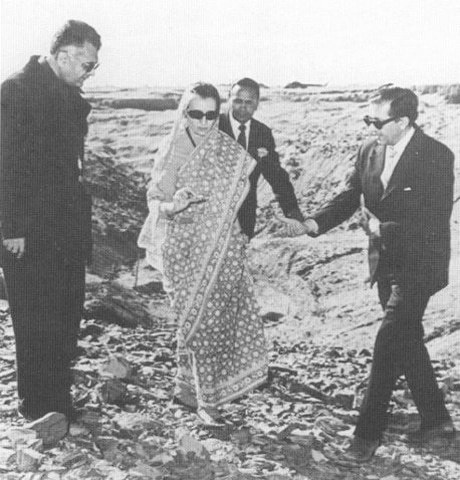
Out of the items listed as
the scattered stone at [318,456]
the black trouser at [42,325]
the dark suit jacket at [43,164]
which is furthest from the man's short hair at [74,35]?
the scattered stone at [318,456]

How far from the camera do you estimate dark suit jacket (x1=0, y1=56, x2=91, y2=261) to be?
2.61 meters

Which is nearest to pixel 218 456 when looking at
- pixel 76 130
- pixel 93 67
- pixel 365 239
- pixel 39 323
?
pixel 39 323

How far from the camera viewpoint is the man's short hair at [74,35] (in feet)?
8.71

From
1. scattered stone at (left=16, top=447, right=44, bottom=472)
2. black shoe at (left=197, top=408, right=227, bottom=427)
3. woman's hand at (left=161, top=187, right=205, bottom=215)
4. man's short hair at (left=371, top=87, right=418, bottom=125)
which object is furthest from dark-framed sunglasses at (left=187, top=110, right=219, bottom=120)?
scattered stone at (left=16, top=447, right=44, bottom=472)

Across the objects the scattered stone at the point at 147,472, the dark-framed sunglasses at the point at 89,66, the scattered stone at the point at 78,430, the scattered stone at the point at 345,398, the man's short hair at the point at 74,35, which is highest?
the man's short hair at the point at 74,35

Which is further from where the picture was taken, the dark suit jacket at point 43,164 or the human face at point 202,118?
the human face at point 202,118

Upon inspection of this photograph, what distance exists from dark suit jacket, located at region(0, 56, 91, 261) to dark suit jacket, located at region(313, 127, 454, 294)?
1242 mm

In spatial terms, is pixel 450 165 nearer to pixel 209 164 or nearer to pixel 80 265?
pixel 209 164

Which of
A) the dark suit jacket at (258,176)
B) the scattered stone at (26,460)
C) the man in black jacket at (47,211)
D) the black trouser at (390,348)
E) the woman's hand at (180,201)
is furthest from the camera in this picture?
the dark suit jacket at (258,176)

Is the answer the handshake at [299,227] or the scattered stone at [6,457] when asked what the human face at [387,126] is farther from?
the scattered stone at [6,457]

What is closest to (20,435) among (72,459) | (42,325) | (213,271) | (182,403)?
(72,459)

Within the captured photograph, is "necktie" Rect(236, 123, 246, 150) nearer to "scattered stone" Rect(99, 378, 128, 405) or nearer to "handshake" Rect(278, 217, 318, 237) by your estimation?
"handshake" Rect(278, 217, 318, 237)

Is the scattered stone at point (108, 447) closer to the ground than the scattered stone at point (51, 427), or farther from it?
closer to the ground

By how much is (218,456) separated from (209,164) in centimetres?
118
